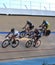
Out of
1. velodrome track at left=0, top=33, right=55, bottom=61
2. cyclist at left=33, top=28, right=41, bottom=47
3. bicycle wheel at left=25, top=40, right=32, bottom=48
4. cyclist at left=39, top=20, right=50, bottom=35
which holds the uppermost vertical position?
cyclist at left=39, top=20, right=50, bottom=35

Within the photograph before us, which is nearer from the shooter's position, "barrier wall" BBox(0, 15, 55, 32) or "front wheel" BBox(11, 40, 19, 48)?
"front wheel" BBox(11, 40, 19, 48)

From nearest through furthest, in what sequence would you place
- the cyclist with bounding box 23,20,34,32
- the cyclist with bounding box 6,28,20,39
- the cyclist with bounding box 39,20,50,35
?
the cyclist with bounding box 6,28,20,39, the cyclist with bounding box 23,20,34,32, the cyclist with bounding box 39,20,50,35

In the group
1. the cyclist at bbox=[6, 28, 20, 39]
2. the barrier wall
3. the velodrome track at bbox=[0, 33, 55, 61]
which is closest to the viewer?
the velodrome track at bbox=[0, 33, 55, 61]

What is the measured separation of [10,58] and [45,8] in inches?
91.8

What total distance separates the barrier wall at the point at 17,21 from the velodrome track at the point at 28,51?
1.00ft

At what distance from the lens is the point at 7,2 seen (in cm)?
870

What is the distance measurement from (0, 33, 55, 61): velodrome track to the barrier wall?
306mm

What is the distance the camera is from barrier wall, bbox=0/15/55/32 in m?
8.26

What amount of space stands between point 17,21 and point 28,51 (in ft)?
3.20

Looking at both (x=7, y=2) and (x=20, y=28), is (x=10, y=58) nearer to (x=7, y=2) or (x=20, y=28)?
(x=20, y=28)

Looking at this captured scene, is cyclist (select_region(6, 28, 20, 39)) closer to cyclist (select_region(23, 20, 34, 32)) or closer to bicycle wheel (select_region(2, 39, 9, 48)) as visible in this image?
bicycle wheel (select_region(2, 39, 9, 48))

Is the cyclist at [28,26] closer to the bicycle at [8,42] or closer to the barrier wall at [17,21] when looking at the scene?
the barrier wall at [17,21]

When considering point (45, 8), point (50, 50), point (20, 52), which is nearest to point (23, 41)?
point (20, 52)

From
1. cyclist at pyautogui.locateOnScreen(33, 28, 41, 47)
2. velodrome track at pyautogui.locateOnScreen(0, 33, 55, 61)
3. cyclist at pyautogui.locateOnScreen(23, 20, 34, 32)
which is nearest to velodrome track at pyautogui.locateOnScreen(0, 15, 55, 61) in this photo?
velodrome track at pyautogui.locateOnScreen(0, 33, 55, 61)
